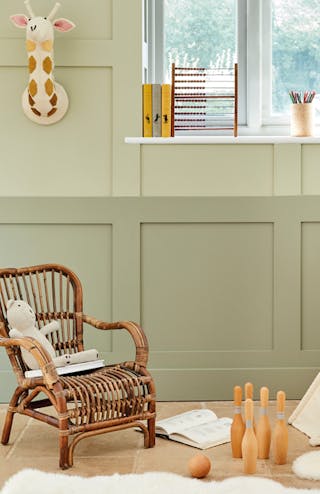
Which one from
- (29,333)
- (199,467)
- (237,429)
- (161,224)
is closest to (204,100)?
(161,224)

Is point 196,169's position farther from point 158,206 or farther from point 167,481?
point 167,481

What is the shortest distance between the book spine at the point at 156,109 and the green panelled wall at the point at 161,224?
0.09m

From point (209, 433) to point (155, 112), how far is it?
1667 millimetres

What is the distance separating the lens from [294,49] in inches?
171

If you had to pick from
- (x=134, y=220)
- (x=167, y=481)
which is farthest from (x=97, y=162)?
(x=167, y=481)

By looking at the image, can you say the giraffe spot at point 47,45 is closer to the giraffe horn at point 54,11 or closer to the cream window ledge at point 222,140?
the giraffe horn at point 54,11

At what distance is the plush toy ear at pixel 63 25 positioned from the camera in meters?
3.86

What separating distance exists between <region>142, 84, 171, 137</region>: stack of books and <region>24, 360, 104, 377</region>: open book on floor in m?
1.31

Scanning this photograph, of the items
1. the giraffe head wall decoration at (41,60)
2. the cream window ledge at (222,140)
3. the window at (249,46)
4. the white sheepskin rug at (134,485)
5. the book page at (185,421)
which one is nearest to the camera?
the white sheepskin rug at (134,485)

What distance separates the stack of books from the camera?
4090 millimetres

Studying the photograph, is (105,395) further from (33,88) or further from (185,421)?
(33,88)

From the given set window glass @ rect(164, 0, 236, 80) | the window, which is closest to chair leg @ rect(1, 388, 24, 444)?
the window

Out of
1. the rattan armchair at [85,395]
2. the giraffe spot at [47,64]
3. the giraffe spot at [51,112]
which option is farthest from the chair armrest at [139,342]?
the giraffe spot at [47,64]

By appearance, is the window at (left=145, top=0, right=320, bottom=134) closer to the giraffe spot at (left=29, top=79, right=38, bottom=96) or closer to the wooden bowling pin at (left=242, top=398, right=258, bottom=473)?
the giraffe spot at (left=29, top=79, right=38, bottom=96)
